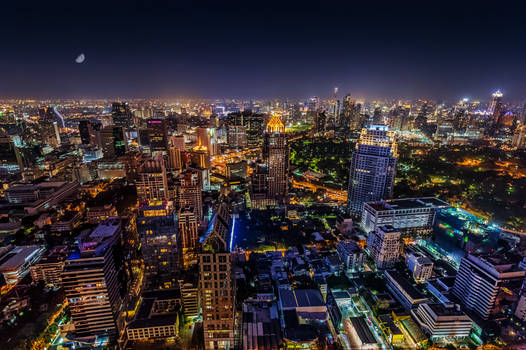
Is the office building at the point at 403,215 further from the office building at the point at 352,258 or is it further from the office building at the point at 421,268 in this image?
the office building at the point at 421,268

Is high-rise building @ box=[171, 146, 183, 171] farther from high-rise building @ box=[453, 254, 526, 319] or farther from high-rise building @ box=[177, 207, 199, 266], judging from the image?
high-rise building @ box=[453, 254, 526, 319]

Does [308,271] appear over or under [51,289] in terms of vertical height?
over

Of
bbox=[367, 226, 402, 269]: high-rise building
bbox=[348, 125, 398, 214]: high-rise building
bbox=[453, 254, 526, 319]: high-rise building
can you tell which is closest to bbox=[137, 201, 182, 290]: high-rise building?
bbox=[367, 226, 402, 269]: high-rise building

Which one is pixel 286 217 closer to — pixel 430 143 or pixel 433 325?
pixel 433 325

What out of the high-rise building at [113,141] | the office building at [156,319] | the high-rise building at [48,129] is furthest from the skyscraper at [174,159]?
the high-rise building at [48,129]

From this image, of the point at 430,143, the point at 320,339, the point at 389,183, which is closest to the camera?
the point at 320,339

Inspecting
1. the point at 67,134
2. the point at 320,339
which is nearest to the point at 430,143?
the point at 320,339

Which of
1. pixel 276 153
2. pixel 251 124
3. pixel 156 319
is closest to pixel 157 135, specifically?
pixel 251 124
